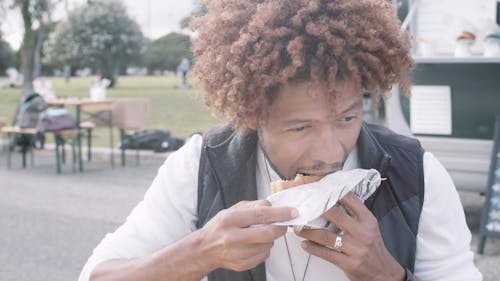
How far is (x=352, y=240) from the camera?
1668mm

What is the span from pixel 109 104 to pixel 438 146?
6.09 meters

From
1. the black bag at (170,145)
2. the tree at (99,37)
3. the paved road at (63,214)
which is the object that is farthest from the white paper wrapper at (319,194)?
the tree at (99,37)

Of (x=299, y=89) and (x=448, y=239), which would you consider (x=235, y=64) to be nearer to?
(x=299, y=89)

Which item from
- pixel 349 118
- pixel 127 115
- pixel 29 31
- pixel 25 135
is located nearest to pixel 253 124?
pixel 349 118

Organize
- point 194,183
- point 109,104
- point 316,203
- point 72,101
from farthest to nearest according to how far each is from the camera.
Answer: point 109,104 → point 72,101 → point 194,183 → point 316,203

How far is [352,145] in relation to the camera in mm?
1824

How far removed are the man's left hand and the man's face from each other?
146mm

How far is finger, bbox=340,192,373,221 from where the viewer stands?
1.66 meters

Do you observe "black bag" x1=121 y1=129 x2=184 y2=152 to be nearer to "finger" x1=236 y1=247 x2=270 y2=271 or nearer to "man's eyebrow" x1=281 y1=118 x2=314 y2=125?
"man's eyebrow" x1=281 y1=118 x2=314 y2=125

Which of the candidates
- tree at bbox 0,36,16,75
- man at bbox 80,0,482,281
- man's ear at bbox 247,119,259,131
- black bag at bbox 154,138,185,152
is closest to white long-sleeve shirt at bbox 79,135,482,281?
man at bbox 80,0,482,281

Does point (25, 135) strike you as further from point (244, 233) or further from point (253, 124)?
point (244, 233)

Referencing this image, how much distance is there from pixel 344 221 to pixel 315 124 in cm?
26

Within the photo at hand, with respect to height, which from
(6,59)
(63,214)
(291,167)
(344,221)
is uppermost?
(6,59)

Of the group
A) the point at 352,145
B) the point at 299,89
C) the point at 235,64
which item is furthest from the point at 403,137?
the point at 235,64
